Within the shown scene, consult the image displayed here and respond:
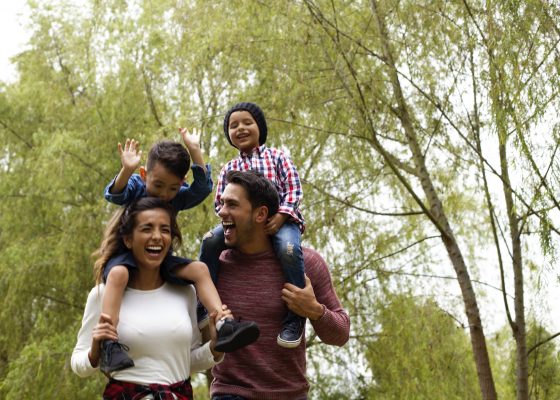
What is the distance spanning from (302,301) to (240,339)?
0.30 metres

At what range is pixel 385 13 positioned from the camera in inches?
256

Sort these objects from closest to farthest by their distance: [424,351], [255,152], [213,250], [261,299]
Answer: [261,299], [213,250], [255,152], [424,351]

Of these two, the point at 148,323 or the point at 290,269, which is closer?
the point at 148,323

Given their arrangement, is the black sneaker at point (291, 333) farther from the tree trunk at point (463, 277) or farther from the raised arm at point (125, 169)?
the tree trunk at point (463, 277)

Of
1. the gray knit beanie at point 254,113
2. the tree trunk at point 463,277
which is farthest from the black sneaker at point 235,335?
the tree trunk at point 463,277

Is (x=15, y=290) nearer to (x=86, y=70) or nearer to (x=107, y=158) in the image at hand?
(x=107, y=158)

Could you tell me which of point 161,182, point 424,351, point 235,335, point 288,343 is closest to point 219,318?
point 235,335

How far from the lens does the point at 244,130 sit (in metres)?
3.39

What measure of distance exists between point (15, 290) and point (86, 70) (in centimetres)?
283

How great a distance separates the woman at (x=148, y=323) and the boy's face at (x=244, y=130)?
724 millimetres

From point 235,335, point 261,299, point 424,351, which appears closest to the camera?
point 235,335

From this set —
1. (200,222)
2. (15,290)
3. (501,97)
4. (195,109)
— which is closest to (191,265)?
(501,97)

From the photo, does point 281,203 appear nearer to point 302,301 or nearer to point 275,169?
point 275,169

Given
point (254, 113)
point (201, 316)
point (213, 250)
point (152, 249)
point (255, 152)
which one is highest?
point (254, 113)
